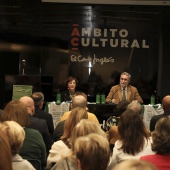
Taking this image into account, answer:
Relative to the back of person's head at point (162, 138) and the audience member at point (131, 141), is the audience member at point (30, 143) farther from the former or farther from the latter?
the back of person's head at point (162, 138)

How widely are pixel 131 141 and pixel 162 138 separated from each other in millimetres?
532

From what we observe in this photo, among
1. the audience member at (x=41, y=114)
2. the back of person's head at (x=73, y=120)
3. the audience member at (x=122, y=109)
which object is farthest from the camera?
the audience member at (x=41, y=114)

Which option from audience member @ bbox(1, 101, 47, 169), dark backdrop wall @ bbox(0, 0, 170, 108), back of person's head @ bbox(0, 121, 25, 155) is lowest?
audience member @ bbox(1, 101, 47, 169)

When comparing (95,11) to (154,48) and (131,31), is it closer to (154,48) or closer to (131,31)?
(131,31)

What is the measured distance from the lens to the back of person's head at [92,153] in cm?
232

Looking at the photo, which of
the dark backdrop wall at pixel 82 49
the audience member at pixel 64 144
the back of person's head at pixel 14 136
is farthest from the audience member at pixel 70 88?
the back of person's head at pixel 14 136

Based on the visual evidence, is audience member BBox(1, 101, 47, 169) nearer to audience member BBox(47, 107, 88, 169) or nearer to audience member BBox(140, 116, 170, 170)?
audience member BBox(47, 107, 88, 169)

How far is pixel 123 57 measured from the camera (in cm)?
1000

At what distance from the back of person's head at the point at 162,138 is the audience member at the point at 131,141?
0.44 metres

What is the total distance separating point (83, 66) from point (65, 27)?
1.11 meters

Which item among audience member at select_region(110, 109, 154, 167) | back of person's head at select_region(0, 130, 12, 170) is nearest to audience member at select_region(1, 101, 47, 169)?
audience member at select_region(110, 109, 154, 167)

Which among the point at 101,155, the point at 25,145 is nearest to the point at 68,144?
the point at 25,145

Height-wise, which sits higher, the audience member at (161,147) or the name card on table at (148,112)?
the audience member at (161,147)

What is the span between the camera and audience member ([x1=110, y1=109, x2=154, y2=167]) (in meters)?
A: 3.43
